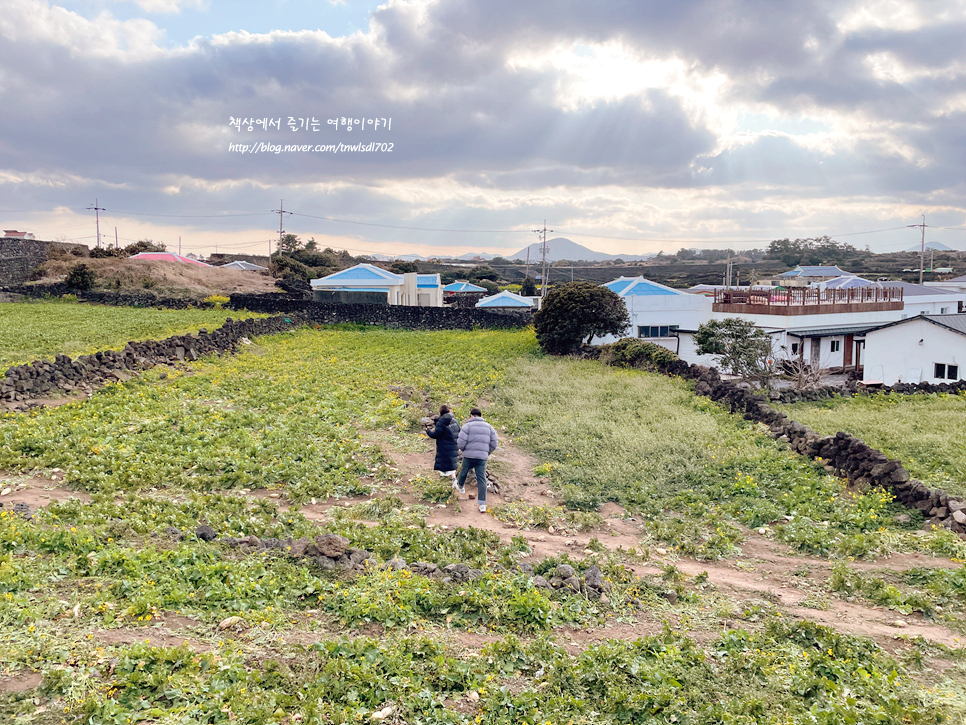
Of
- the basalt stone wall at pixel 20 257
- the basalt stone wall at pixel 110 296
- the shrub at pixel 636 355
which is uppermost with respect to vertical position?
the basalt stone wall at pixel 20 257

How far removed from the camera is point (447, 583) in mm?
7133

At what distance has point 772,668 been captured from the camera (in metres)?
5.71

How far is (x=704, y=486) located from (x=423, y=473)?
16.0ft

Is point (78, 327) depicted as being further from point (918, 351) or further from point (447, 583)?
point (918, 351)

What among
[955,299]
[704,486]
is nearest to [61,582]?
[704,486]

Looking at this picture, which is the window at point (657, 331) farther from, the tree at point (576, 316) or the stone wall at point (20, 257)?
the stone wall at point (20, 257)

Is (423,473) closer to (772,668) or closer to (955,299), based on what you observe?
(772,668)

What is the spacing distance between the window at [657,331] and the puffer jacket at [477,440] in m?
24.6

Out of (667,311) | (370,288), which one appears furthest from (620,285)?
(370,288)

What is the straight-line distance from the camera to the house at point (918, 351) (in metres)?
26.7

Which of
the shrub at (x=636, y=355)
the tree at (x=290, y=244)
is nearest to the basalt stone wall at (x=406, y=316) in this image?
the shrub at (x=636, y=355)

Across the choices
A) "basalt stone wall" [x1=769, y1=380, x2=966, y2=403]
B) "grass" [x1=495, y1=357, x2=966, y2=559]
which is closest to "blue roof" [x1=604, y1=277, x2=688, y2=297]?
"basalt stone wall" [x1=769, y1=380, x2=966, y2=403]

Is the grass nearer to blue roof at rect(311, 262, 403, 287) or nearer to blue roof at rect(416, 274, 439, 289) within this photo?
blue roof at rect(311, 262, 403, 287)

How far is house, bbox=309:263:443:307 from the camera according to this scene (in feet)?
162
